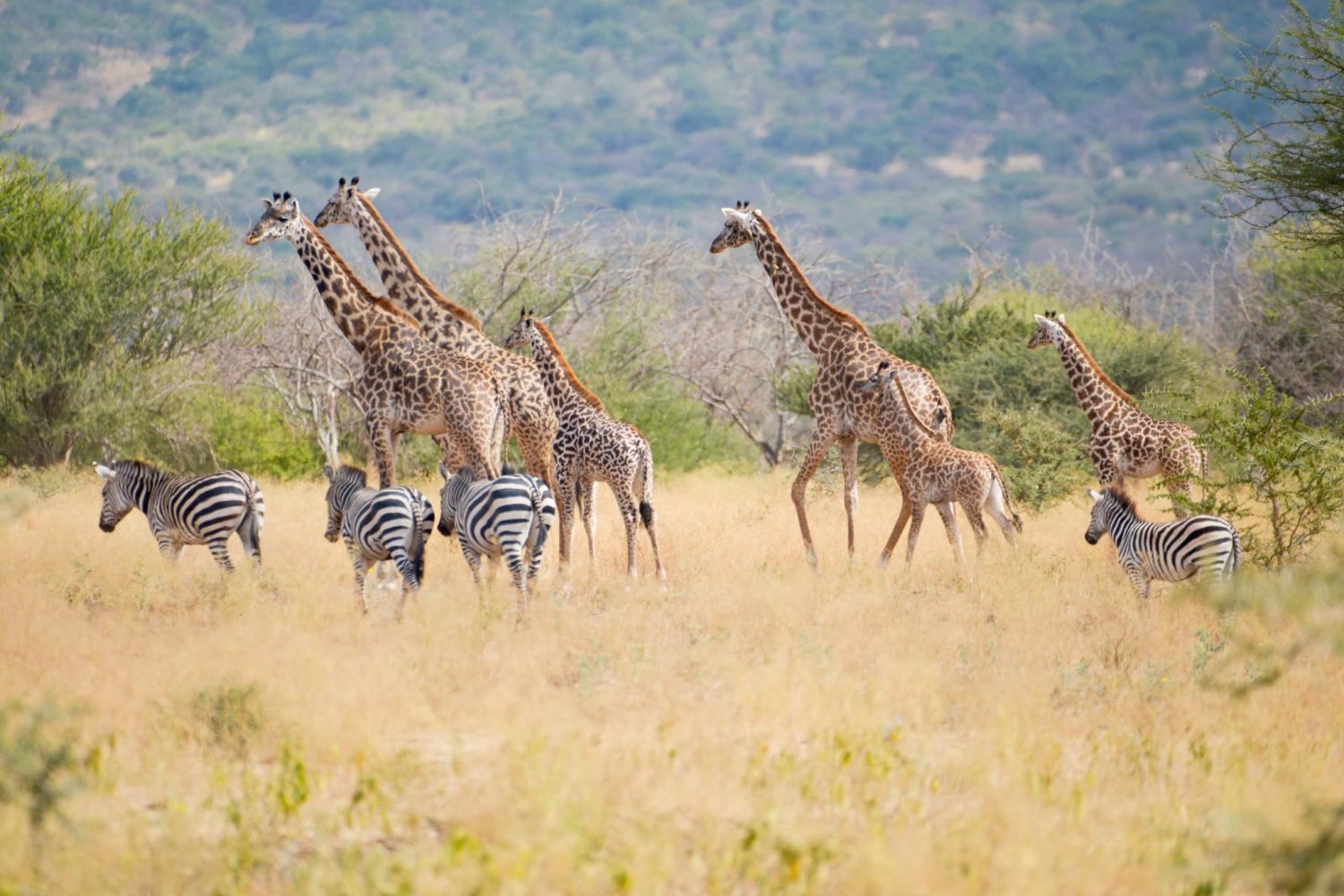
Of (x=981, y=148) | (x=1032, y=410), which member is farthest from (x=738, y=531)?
(x=981, y=148)

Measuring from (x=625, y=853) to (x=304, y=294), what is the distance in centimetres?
2159

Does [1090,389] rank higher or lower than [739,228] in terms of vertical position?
lower

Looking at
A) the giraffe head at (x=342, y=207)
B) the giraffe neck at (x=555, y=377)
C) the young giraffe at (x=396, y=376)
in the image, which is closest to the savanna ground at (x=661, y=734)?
the young giraffe at (x=396, y=376)

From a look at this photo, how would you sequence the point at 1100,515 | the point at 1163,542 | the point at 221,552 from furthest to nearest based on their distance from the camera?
the point at 1100,515 → the point at 221,552 → the point at 1163,542

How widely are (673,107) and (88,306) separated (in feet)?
437

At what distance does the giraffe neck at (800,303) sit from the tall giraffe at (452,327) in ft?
8.39

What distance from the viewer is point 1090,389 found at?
12.1 metres

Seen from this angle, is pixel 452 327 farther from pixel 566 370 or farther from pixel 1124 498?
pixel 1124 498

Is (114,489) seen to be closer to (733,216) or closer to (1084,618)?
(733,216)

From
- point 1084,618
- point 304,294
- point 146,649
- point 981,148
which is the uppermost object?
point 981,148

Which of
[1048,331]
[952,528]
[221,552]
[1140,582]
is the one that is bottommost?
[1140,582]

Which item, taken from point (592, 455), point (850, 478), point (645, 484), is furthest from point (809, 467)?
point (592, 455)

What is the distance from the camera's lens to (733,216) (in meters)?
13.2

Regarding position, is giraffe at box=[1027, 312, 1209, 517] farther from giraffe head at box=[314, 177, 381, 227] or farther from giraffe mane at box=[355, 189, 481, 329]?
giraffe head at box=[314, 177, 381, 227]
